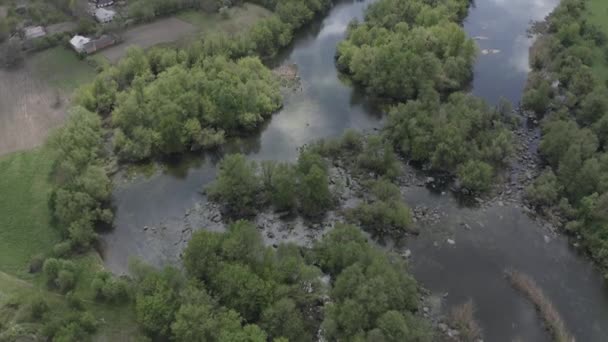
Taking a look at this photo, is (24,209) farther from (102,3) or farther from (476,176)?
(102,3)

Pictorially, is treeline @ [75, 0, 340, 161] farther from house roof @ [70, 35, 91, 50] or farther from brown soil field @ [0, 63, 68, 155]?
house roof @ [70, 35, 91, 50]

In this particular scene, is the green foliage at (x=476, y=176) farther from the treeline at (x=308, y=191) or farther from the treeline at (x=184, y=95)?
the treeline at (x=184, y=95)

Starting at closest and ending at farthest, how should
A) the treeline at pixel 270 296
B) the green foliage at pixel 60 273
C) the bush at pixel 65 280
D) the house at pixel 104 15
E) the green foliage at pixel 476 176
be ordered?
the treeline at pixel 270 296
the bush at pixel 65 280
the green foliage at pixel 60 273
the green foliage at pixel 476 176
the house at pixel 104 15

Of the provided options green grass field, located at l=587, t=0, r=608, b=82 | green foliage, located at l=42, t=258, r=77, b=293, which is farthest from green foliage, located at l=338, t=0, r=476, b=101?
green foliage, located at l=42, t=258, r=77, b=293

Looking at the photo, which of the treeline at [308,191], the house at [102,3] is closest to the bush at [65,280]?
the treeline at [308,191]

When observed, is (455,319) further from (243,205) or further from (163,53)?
(163,53)

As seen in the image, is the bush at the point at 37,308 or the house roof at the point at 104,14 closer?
the bush at the point at 37,308
